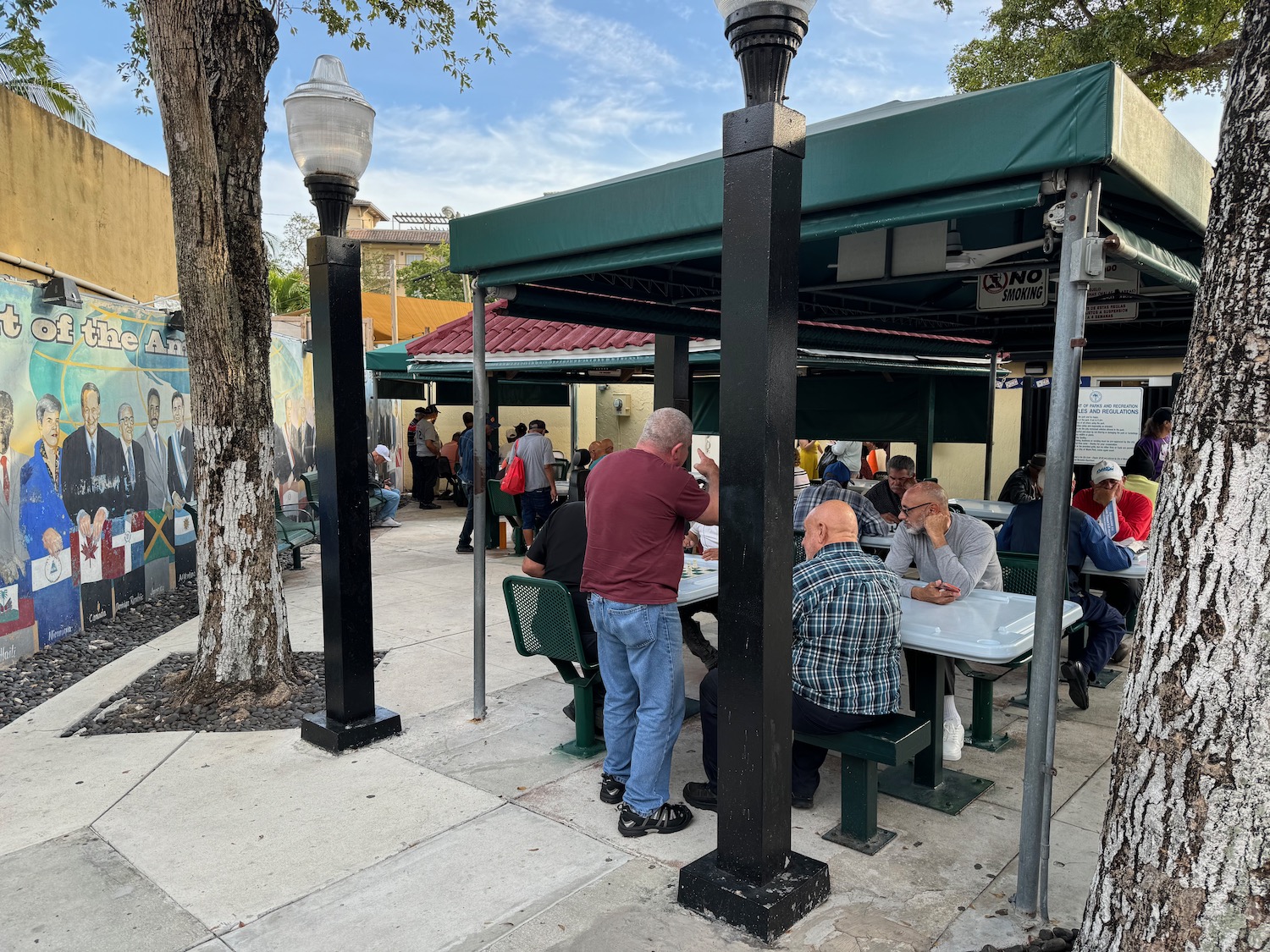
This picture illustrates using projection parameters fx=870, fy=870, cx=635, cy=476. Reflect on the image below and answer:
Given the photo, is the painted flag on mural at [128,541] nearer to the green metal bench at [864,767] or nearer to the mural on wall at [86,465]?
the mural on wall at [86,465]

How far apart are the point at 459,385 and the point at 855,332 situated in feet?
30.3

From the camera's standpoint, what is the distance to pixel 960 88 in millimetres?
13398

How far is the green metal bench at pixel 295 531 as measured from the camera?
8.44 meters

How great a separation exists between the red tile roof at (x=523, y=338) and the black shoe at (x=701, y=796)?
4946mm

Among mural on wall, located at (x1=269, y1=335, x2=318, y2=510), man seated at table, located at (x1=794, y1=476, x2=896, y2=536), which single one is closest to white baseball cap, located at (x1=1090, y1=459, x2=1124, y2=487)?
man seated at table, located at (x1=794, y1=476, x2=896, y2=536)

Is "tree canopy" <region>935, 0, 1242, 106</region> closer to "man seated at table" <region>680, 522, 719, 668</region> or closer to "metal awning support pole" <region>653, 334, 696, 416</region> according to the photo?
"metal awning support pole" <region>653, 334, 696, 416</region>

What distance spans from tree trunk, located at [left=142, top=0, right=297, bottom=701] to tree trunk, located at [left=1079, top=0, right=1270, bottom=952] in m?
4.49

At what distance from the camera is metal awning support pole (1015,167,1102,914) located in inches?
104

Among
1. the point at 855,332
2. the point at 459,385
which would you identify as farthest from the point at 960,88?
the point at 459,385

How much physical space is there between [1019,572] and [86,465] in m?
6.50

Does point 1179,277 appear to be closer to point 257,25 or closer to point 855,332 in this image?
point 855,332

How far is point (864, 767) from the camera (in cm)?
329

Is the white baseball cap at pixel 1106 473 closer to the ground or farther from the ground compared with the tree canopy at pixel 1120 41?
closer to the ground

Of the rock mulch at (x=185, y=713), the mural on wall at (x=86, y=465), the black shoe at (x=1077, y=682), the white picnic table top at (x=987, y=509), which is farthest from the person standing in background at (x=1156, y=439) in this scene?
the mural on wall at (x=86, y=465)
